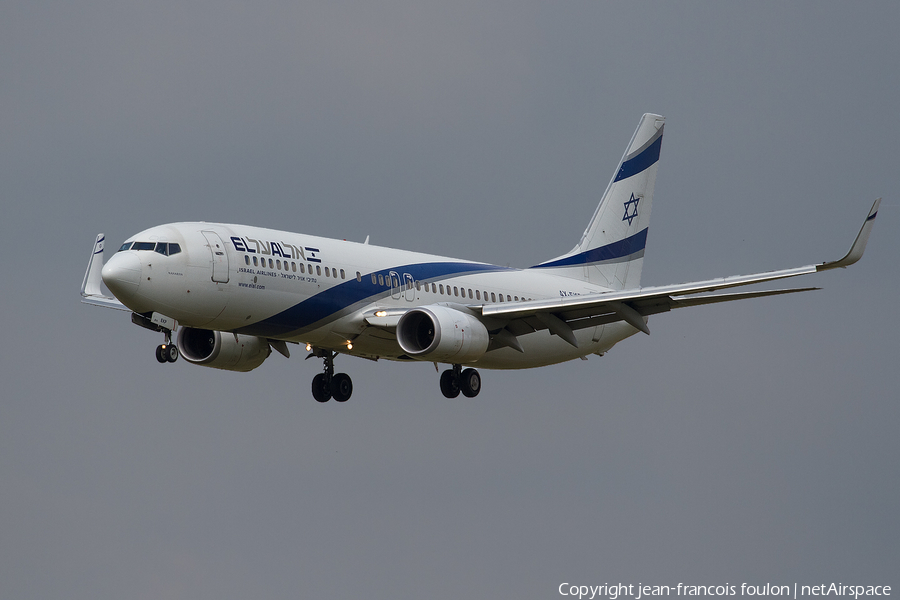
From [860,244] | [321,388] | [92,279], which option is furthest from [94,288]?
[860,244]

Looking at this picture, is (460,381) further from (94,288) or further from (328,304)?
(94,288)

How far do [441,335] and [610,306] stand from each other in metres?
5.84

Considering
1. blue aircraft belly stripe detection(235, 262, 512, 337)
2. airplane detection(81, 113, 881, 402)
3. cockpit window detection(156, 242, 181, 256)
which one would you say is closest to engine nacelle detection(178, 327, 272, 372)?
airplane detection(81, 113, 881, 402)

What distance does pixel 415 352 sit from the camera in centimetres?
4025

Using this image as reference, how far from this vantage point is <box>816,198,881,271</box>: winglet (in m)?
34.4

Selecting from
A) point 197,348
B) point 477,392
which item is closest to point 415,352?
point 477,392

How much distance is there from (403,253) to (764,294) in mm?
12348

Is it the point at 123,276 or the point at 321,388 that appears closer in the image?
the point at 123,276

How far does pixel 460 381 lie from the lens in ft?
147

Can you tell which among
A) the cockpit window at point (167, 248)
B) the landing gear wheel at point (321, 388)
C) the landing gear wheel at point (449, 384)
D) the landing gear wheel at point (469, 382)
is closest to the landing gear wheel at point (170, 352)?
the cockpit window at point (167, 248)

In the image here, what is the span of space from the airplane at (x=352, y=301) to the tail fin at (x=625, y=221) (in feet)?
7.62

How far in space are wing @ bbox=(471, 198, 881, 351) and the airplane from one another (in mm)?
47

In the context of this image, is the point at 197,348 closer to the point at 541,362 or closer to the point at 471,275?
the point at 471,275

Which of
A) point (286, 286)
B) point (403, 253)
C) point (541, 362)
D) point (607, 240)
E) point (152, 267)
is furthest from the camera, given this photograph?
point (607, 240)
